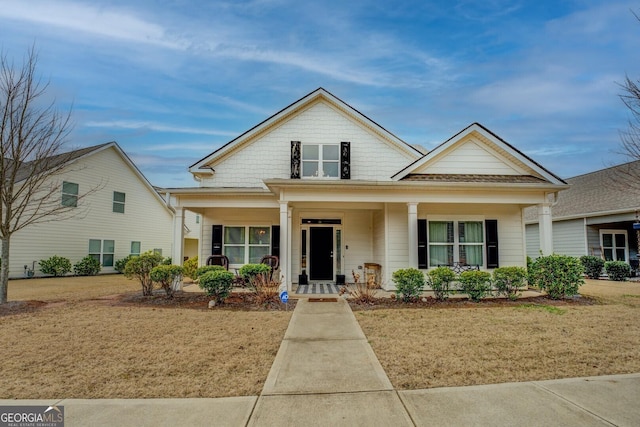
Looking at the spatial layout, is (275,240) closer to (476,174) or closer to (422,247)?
(422,247)

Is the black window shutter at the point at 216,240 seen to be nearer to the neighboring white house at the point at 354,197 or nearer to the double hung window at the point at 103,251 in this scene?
the neighboring white house at the point at 354,197

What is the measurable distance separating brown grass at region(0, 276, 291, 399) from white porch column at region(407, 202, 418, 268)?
4.39m

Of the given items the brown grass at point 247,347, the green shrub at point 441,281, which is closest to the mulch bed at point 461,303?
the green shrub at point 441,281

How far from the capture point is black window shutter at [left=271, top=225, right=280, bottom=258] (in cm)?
1225

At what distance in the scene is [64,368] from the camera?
432 centimetres

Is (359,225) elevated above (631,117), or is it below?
below

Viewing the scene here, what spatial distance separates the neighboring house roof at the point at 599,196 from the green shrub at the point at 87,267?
24.7m

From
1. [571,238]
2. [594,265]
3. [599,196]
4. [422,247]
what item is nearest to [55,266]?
[422,247]

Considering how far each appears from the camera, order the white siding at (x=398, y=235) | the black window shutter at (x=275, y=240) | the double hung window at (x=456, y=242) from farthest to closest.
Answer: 1. the black window shutter at (x=275, y=240)
2. the double hung window at (x=456, y=242)
3. the white siding at (x=398, y=235)

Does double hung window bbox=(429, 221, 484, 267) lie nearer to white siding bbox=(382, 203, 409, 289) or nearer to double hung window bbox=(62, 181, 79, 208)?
white siding bbox=(382, 203, 409, 289)

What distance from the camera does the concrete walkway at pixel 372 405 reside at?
298 centimetres

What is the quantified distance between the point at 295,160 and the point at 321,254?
3724 mm

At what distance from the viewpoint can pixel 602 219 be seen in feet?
53.1

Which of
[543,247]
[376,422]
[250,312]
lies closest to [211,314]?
[250,312]
